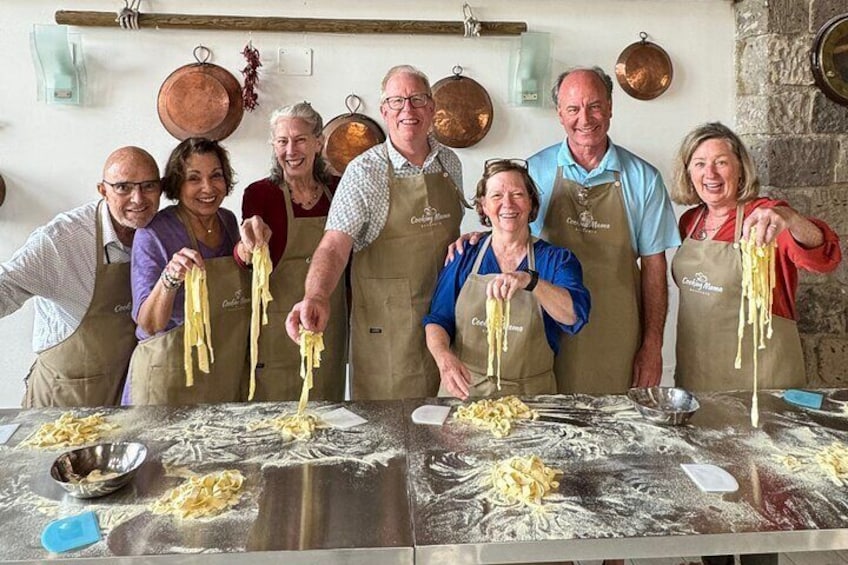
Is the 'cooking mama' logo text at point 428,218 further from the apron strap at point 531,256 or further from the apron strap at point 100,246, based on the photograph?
the apron strap at point 100,246

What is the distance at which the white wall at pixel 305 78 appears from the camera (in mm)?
3982

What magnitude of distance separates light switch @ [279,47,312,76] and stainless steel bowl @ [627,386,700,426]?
9.20 feet

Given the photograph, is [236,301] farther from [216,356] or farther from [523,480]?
[523,480]

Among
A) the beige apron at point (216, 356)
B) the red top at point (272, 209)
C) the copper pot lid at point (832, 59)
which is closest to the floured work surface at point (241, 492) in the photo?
the beige apron at point (216, 356)

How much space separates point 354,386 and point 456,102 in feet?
6.25

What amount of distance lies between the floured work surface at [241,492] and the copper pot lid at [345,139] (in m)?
2.11

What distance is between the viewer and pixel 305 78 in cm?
411

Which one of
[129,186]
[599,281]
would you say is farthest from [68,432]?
[599,281]

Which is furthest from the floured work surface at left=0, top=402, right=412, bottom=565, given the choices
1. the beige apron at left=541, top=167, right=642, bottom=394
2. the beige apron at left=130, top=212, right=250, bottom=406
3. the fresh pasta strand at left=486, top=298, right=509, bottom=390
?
the beige apron at left=541, top=167, right=642, bottom=394

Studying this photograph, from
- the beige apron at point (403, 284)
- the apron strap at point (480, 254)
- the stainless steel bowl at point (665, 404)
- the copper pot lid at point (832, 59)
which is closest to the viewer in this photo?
the stainless steel bowl at point (665, 404)

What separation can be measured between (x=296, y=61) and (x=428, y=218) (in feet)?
5.48

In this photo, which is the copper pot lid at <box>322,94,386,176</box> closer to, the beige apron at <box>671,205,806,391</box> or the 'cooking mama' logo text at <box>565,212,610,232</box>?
the 'cooking mama' logo text at <box>565,212,610,232</box>

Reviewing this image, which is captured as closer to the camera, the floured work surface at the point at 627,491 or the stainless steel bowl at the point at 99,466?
the floured work surface at the point at 627,491

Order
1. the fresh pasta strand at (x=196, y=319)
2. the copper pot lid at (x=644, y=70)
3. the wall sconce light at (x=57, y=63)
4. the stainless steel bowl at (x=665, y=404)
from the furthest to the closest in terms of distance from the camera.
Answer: the copper pot lid at (x=644, y=70) → the wall sconce light at (x=57, y=63) → the fresh pasta strand at (x=196, y=319) → the stainless steel bowl at (x=665, y=404)
